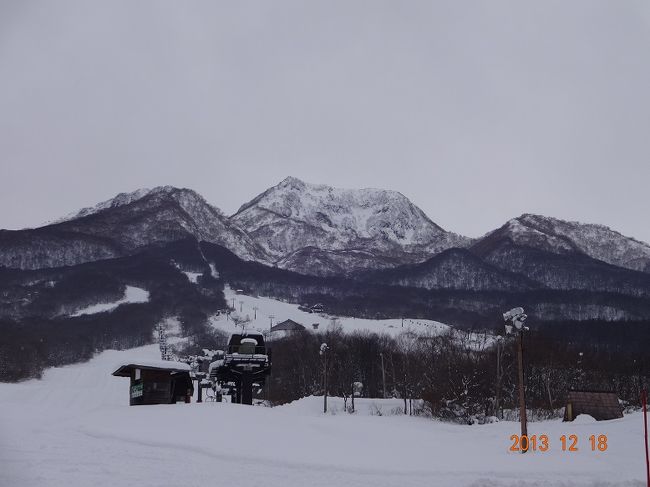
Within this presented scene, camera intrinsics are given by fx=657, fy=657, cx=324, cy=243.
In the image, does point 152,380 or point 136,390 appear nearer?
point 152,380

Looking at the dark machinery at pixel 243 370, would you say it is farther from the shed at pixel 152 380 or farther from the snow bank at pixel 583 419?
the snow bank at pixel 583 419

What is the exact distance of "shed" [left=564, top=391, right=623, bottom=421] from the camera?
167 ft

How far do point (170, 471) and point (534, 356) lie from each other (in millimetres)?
82422

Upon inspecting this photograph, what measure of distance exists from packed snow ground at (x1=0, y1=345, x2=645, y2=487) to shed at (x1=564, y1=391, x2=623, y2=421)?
8980 millimetres

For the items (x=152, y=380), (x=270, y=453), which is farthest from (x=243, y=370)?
(x=270, y=453)

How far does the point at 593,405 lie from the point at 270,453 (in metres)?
35.0

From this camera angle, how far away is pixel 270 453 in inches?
1021

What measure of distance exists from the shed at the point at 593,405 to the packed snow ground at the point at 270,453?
8.98 metres

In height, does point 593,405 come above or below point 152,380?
below
